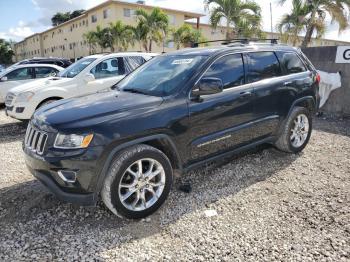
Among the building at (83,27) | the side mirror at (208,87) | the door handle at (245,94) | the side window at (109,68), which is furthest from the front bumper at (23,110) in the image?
the building at (83,27)

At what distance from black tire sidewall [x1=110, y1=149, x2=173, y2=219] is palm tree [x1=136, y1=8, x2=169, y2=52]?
910 inches

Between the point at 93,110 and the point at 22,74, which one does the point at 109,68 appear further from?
the point at 93,110

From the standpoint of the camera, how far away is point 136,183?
340cm

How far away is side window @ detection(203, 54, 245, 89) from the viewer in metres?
4.06

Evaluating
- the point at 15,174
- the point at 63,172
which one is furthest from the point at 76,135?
the point at 15,174

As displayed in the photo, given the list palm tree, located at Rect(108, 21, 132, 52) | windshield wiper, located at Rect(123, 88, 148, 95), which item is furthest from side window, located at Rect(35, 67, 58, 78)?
palm tree, located at Rect(108, 21, 132, 52)

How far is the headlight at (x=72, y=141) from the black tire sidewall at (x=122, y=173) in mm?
346

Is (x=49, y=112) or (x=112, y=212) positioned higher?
(x=49, y=112)

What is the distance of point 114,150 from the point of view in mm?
3145

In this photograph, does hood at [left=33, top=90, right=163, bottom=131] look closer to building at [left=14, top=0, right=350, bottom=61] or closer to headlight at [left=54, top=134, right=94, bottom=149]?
headlight at [left=54, top=134, right=94, bottom=149]

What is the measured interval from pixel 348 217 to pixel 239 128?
160cm

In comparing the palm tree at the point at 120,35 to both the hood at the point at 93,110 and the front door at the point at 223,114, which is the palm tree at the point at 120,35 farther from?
the hood at the point at 93,110

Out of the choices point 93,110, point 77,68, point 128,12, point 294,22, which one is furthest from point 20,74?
point 128,12

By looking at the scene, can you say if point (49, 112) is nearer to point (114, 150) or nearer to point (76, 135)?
point (76, 135)
